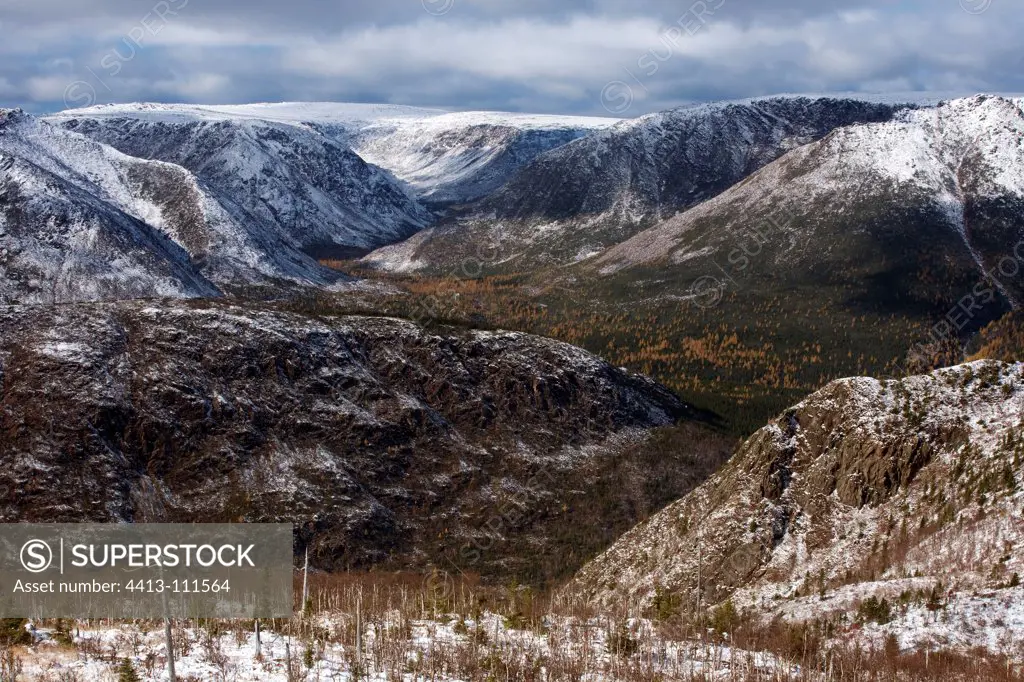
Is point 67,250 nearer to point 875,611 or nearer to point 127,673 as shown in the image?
point 127,673

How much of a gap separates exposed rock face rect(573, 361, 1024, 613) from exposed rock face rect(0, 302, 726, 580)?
2196 centimetres

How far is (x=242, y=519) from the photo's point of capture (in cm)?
6519

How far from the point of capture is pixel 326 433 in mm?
76750

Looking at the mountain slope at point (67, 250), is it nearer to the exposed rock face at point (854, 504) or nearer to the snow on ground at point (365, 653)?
the exposed rock face at point (854, 504)

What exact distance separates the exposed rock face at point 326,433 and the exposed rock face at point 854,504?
72.0 ft

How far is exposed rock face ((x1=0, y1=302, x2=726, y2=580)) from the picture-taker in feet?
216

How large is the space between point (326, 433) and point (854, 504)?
47007 millimetres

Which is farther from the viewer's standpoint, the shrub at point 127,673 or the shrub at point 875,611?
the shrub at point 875,611

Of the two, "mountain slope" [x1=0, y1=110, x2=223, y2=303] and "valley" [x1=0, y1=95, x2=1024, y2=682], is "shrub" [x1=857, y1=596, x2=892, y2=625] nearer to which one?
"valley" [x1=0, y1=95, x2=1024, y2=682]

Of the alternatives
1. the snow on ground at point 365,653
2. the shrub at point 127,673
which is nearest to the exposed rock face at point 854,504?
the snow on ground at point 365,653

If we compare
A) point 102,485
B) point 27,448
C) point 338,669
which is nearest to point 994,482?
point 338,669

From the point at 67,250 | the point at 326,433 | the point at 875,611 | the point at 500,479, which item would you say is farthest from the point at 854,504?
the point at 67,250

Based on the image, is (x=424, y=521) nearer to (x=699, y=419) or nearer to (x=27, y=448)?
(x=27, y=448)

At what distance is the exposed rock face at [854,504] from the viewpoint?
112 feet
